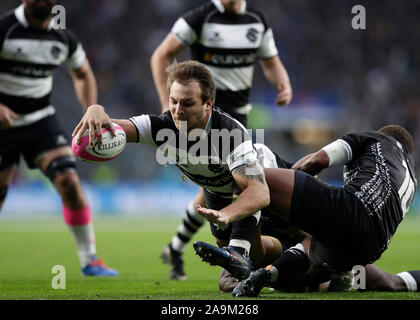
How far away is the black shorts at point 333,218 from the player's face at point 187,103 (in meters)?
0.78

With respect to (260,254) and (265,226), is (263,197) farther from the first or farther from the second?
(265,226)

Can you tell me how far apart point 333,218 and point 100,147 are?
158 centimetres

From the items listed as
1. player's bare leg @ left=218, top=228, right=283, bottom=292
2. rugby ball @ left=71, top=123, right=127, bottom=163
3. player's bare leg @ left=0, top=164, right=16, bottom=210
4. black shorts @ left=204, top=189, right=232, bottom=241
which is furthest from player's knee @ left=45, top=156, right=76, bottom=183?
rugby ball @ left=71, top=123, right=127, bottom=163

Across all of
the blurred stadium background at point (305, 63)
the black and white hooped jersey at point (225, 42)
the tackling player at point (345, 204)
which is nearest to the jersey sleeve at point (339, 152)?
the tackling player at point (345, 204)

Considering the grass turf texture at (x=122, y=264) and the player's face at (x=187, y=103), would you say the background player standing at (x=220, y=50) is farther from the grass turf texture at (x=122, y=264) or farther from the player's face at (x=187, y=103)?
the player's face at (x=187, y=103)

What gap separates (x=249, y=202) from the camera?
4164 mm

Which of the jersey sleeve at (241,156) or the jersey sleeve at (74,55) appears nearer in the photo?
the jersey sleeve at (241,156)

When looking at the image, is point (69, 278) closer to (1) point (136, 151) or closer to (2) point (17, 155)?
(2) point (17, 155)

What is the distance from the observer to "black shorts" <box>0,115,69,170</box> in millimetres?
6762

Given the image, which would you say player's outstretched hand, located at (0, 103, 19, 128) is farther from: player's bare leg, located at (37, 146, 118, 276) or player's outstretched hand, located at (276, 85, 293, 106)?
player's outstretched hand, located at (276, 85, 293, 106)

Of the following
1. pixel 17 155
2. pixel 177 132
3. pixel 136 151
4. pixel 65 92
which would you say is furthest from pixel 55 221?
pixel 177 132

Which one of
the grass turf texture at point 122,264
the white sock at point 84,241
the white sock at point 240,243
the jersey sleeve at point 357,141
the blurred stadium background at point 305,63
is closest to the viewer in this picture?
the white sock at point 240,243

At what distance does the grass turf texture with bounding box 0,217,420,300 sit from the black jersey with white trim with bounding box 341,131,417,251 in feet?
1.88

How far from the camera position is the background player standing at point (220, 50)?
21.5ft
